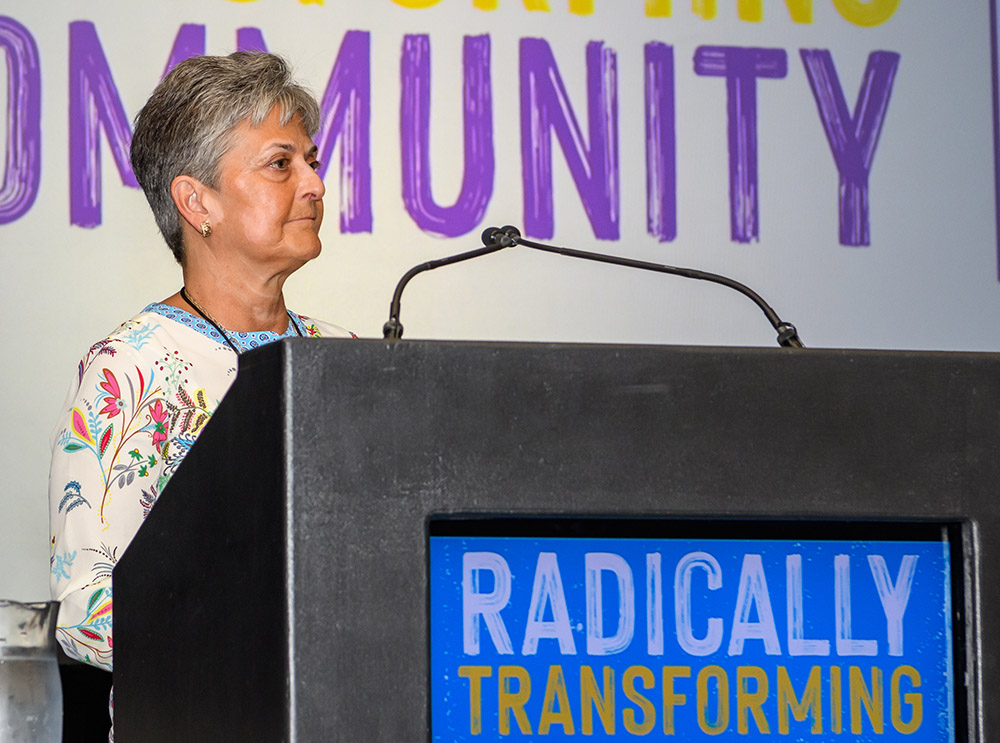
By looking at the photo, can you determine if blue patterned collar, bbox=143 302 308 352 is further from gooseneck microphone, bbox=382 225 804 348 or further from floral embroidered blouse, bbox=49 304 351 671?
gooseneck microphone, bbox=382 225 804 348

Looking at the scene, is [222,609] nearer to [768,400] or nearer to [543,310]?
[768,400]

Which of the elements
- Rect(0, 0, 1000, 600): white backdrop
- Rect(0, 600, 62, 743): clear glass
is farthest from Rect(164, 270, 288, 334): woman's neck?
Rect(0, 0, 1000, 600): white backdrop

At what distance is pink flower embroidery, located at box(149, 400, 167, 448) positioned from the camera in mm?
1379

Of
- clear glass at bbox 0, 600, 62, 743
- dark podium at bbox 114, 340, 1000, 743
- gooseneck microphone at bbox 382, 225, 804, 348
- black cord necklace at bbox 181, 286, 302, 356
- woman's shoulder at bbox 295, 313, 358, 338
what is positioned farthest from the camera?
woman's shoulder at bbox 295, 313, 358, 338

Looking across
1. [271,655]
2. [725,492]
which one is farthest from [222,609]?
[725,492]

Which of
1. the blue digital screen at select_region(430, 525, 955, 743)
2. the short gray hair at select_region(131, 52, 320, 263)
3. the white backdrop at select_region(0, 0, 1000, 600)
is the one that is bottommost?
the blue digital screen at select_region(430, 525, 955, 743)

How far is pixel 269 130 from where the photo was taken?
1.61 m

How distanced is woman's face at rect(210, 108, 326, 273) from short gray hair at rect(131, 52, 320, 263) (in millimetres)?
14

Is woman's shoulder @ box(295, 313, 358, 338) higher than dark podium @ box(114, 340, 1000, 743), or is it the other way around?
woman's shoulder @ box(295, 313, 358, 338)

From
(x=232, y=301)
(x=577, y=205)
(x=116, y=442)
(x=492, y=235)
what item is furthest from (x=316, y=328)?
(x=577, y=205)

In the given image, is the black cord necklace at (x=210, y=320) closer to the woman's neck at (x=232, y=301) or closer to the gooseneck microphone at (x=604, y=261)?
the woman's neck at (x=232, y=301)

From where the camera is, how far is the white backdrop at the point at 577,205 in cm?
243

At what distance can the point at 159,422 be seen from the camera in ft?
4.60

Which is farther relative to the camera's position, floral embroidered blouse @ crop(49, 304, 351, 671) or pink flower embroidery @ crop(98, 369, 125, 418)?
pink flower embroidery @ crop(98, 369, 125, 418)
